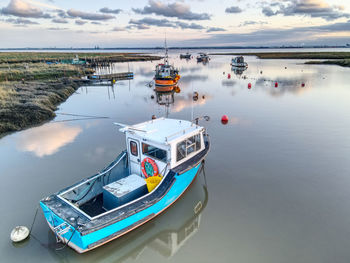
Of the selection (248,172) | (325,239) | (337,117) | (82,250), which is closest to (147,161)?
(82,250)

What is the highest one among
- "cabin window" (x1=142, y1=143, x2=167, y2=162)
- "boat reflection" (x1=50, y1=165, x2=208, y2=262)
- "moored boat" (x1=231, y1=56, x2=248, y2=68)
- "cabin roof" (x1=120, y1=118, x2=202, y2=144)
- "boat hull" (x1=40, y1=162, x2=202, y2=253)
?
"moored boat" (x1=231, y1=56, x2=248, y2=68)

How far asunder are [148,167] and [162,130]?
1.73 meters

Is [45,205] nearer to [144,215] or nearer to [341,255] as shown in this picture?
[144,215]

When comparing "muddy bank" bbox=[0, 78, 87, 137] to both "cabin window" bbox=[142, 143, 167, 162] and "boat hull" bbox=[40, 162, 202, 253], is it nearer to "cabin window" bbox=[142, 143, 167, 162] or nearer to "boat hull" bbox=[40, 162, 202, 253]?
"boat hull" bbox=[40, 162, 202, 253]

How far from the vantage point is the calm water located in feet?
24.3

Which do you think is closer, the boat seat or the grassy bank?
the boat seat

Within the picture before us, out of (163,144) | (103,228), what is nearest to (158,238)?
(103,228)

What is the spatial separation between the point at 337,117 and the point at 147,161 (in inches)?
819

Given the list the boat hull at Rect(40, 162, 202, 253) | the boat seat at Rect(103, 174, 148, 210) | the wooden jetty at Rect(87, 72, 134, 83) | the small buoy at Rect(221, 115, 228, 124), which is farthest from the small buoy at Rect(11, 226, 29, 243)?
the wooden jetty at Rect(87, 72, 134, 83)

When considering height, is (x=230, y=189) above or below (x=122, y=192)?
below

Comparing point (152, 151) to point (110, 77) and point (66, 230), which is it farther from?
point (110, 77)

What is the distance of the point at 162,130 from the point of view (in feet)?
32.3

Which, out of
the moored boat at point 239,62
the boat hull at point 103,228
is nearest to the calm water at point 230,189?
the boat hull at point 103,228

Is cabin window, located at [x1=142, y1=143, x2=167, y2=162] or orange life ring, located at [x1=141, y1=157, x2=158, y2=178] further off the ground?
cabin window, located at [x1=142, y1=143, x2=167, y2=162]
